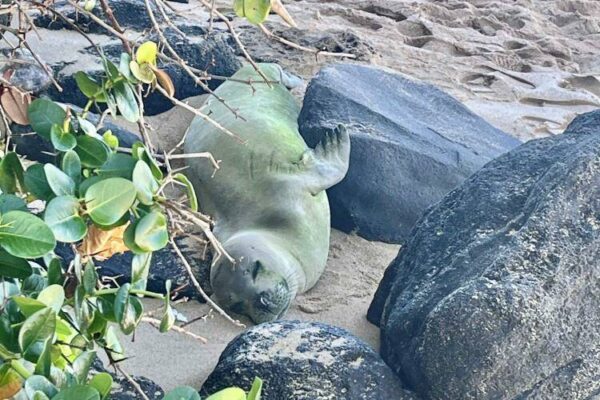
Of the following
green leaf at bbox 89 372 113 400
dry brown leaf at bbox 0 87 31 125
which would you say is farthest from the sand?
green leaf at bbox 89 372 113 400

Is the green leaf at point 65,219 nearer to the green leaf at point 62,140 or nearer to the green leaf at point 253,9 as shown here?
the green leaf at point 62,140

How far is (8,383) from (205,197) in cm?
232

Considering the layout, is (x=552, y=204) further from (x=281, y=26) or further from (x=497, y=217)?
(x=281, y=26)

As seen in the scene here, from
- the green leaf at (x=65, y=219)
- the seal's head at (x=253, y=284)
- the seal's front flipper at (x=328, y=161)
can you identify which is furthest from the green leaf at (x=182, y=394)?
the seal's front flipper at (x=328, y=161)

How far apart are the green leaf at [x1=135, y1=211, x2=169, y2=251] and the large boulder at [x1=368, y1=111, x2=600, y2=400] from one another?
3.84ft

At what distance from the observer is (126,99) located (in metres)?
1.29

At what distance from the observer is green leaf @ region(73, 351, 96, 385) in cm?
112

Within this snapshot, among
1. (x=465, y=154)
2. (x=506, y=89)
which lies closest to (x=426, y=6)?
(x=506, y=89)

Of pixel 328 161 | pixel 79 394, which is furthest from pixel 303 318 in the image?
pixel 79 394

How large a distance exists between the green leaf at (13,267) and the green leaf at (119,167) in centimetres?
13

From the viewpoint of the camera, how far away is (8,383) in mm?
1047

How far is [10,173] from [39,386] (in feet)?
0.95

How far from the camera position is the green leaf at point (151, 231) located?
3.63 feet

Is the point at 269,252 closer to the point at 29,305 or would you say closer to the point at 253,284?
the point at 253,284
